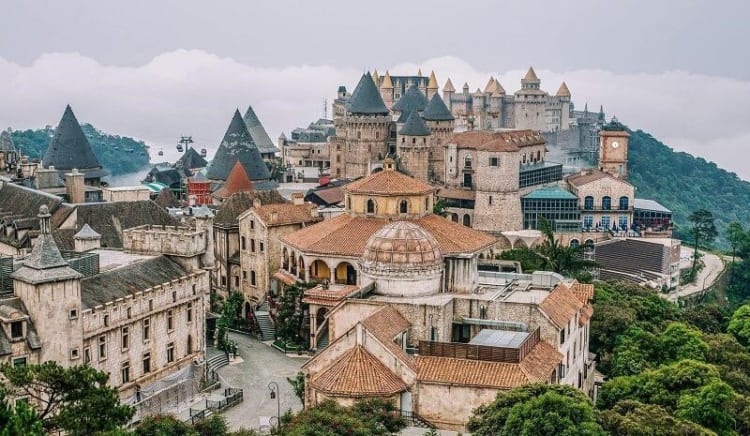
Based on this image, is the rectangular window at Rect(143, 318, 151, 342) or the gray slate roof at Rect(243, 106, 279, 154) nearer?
the rectangular window at Rect(143, 318, 151, 342)

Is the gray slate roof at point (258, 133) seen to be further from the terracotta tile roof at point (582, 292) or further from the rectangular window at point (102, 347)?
the rectangular window at point (102, 347)

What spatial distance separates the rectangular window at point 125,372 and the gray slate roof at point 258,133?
68267 mm

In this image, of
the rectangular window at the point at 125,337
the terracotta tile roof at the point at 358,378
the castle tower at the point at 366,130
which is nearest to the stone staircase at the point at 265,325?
the rectangular window at the point at 125,337

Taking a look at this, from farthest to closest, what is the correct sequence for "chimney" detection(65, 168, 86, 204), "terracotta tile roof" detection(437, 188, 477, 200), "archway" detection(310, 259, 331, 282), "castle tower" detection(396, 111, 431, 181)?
"castle tower" detection(396, 111, 431, 181)
"terracotta tile roof" detection(437, 188, 477, 200)
"chimney" detection(65, 168, 86, 204)
"archway" detection(310, 259, 331, 282)

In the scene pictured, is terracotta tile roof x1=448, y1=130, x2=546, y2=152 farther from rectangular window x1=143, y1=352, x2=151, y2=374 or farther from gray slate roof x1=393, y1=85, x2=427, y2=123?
rectangular window x1=143, y1=352, x2=151, y2=374

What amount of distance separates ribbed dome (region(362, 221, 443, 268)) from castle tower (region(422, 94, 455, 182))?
174 feet

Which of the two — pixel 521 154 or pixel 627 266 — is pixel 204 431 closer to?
pixel 627 266

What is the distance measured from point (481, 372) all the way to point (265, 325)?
2104cm

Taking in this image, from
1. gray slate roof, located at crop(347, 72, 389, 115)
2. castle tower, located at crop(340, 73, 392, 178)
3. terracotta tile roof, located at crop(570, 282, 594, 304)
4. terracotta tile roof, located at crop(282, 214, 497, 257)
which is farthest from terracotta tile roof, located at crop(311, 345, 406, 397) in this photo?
gray slate roof, located at crop(347, 72, 389, 115)

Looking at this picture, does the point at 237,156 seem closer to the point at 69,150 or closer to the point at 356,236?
the point at 69,150

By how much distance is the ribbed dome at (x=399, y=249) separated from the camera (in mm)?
44906

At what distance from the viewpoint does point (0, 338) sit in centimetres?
3534

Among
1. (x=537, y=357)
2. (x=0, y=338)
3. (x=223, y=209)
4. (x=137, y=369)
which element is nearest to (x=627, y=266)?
(x=223, y=209)

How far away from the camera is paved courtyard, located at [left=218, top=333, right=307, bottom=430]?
4228 centimetres
